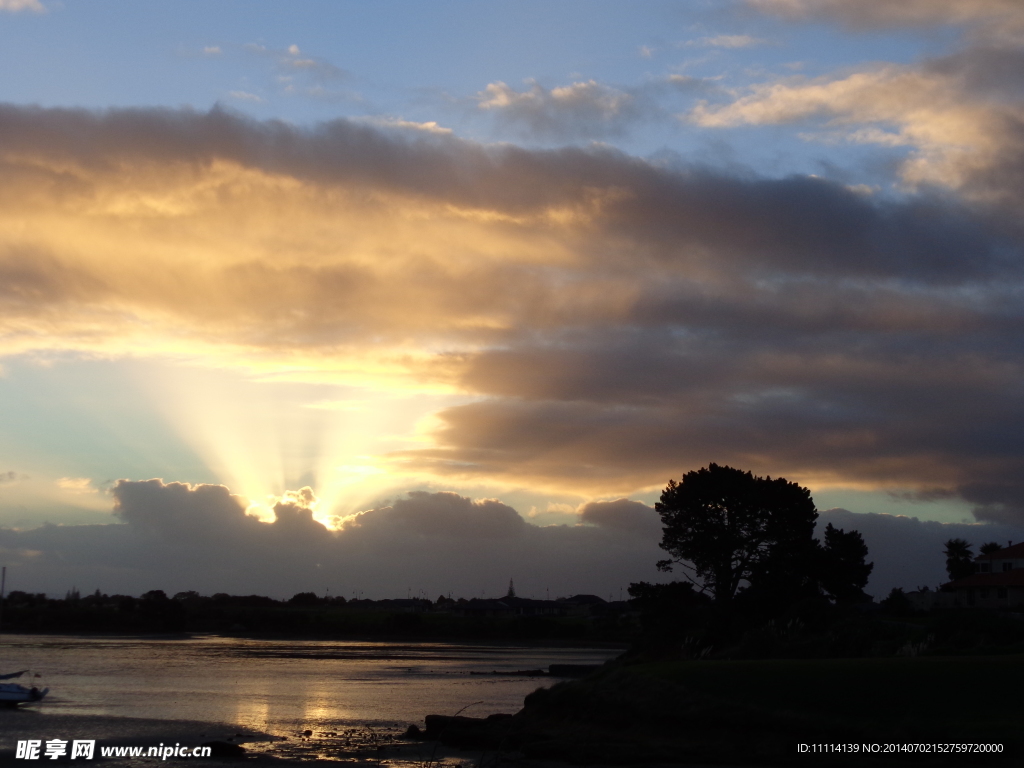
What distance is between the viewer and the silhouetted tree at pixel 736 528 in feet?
226

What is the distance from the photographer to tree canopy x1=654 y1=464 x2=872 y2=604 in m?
69.1

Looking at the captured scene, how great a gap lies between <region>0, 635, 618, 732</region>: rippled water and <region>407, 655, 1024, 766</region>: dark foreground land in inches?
436

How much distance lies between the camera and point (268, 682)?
62.4m

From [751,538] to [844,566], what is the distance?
720 cm

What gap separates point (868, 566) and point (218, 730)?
51453 mm

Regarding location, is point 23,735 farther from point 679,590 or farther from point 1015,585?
point 1015,585

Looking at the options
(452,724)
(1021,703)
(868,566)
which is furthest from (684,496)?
(1021,703)

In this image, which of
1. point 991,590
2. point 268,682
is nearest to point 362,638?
point 268,682

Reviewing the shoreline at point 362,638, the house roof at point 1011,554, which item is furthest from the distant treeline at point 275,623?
the house roof at point 1011,554

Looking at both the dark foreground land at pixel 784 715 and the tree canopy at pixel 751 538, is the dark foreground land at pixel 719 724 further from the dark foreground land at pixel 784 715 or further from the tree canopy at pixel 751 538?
the tree canopy at pixel 751 538

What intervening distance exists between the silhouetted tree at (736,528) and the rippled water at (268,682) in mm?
14817

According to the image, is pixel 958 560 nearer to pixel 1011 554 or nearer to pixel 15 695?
pixel 1011 554

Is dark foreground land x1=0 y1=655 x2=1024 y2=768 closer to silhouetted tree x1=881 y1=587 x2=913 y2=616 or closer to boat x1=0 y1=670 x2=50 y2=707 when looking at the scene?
boat x1=0 y1=670 x2=50 y2=707

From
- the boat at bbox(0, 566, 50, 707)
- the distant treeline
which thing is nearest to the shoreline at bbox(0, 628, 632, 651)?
the distant treeline
